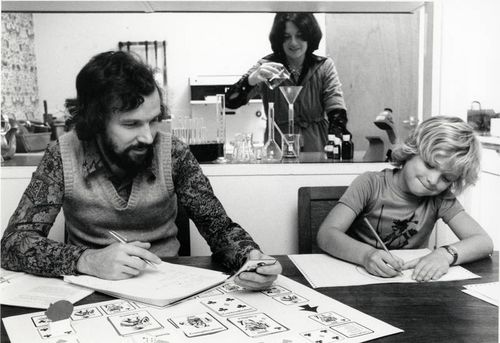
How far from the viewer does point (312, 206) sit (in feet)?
5.70

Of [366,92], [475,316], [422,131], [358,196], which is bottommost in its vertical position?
[475,316]

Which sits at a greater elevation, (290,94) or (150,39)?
(150,39)

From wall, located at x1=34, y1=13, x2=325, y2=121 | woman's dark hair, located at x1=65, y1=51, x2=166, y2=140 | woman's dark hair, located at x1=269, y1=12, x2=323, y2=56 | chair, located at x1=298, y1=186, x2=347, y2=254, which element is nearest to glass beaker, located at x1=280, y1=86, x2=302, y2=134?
woman's dark hair, located at x1=269, y1=12, x2=323, y2=56

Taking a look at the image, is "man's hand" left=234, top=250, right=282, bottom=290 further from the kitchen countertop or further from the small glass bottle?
the small glass bottle

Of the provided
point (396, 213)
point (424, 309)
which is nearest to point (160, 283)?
point (424, 309)

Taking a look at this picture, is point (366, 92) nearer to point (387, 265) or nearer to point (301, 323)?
point (387, 265)

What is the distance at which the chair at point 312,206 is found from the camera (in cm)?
173

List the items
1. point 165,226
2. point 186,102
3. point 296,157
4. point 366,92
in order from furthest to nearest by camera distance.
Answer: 1. point 186,102
2. point 366,92
3. point 296,157
4. point 165,226

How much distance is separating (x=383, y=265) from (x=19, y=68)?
12.8 ft

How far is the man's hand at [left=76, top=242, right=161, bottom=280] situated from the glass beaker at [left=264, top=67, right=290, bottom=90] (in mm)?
1173

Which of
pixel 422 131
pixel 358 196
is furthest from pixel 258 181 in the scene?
pixel 422 131

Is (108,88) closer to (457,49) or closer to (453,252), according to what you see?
(453,252)

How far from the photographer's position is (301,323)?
0.91 m

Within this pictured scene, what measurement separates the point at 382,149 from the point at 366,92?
1.16 meters
